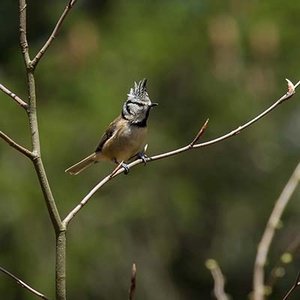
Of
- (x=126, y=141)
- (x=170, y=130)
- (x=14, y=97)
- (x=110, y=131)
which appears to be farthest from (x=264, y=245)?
(x=170, y=130)

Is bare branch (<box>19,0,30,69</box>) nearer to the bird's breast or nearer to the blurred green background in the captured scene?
the bird's breast

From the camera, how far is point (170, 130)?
9328 millimetres

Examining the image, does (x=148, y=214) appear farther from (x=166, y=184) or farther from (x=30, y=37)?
(x=30, y=37)

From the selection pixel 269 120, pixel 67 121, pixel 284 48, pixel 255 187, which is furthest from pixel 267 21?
pixel 67 121

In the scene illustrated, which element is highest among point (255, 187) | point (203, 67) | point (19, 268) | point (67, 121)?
point (203, 67)

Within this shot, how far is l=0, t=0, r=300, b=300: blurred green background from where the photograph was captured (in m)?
8.53

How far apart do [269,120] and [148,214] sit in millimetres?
1646

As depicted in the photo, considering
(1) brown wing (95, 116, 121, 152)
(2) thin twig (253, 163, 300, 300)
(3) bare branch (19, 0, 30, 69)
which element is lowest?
(2) thin twig (253, 163, 300, 300)

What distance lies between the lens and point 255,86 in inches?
369

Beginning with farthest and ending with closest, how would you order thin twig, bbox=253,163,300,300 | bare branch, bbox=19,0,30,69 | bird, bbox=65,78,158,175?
bird, bbox=65,78,158,175
thin twig, bbox=253,163,300,300
bare branch, bbox=19,0,30,69

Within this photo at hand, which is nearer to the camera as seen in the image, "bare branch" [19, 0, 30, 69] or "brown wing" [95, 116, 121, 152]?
"bare branch" [19, 0, 30, 69]

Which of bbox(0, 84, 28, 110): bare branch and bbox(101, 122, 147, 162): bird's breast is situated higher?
bbox(101, 122, 147, 162): bird's breast

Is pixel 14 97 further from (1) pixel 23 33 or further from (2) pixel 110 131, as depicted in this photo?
(2) pixel 110 131

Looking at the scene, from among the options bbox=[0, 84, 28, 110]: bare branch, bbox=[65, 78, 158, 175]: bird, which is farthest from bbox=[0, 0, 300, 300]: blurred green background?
bbox=[0, 84, 28, 110]: bare branch
